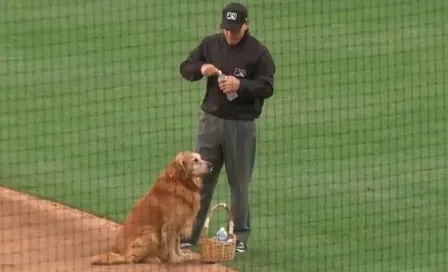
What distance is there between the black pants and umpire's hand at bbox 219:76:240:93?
38cm

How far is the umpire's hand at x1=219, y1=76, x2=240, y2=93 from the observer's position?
33.2 ft

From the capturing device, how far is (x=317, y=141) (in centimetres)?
1319

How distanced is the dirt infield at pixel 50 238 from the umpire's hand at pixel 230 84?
52.0 inches

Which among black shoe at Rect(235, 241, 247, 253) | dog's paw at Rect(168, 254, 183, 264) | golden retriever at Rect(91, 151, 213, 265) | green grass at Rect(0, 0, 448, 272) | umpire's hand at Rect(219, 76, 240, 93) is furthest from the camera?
green grass at Rect(0, 0, 448, 272)

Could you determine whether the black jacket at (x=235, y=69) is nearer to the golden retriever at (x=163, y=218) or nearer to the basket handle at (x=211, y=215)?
the golden retriever at (x=163, y=218)

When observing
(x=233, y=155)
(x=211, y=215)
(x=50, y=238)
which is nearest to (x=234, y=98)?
(x=233, y=155)

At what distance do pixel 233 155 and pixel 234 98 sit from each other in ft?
1.49

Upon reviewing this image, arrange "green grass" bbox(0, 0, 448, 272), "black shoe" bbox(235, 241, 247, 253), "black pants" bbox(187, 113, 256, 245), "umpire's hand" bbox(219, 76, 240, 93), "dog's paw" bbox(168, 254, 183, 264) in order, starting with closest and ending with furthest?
"umpire's hand" bbox(219, 76, 240, 93)
"dog's paw" bbox(168, 254, 183, 264)
"black pants" bbox(187, 113, 256, 245)
"black shoe" bbox(235, 241, 247, 253)
"green grass" bbox(0, 0, 448, 272)

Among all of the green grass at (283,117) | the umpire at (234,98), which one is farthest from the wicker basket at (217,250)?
the umpire at (234,98)

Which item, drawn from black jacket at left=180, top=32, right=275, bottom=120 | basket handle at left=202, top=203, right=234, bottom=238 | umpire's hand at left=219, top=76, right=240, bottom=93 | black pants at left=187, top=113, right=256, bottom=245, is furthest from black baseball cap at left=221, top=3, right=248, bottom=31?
basket handle at left=202, top=203, right=234, bottom=238

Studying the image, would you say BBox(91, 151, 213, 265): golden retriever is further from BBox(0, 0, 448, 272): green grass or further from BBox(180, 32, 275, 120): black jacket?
BBox(0, 0, 448, 272): green grass

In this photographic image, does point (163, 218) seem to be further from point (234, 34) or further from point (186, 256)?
point (234, 34)

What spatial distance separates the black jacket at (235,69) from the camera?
10391 millimetres

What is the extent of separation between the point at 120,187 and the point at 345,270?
99.0 inches
